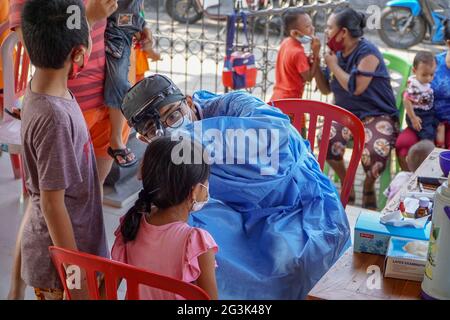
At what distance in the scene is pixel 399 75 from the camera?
4.10 metres

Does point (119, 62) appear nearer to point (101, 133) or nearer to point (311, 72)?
point (101, 133)

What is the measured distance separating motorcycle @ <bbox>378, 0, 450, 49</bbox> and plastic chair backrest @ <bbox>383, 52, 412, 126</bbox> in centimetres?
191

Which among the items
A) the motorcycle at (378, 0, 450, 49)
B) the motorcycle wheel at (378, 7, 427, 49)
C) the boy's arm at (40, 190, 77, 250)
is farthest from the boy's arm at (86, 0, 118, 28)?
the motorcycle wheel at (378, 7, 427, 49)

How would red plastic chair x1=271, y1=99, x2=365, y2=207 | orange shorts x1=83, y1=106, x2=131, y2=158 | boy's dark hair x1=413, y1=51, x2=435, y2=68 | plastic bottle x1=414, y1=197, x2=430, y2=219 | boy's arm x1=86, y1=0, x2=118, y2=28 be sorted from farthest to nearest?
1. boy's dark hair x1=413, y1=51, x2=435, y2=68
2. orange shorts x1=83, y1=106, x2=131, y2=158
3. red plastic chair x1=271, y1=99, x2=365, y2=207
4. boy's arm x1=86, y1=0, x2=118, y2=28
5. plastic bottle x1=414, y1=197, x2=430, y2=219

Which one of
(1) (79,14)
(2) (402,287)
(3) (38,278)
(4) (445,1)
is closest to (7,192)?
(3) (38,278)

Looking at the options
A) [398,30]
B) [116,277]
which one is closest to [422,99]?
[116,277]

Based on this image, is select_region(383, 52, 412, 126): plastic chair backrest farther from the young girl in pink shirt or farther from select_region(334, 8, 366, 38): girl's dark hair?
the young girl in pink shirt

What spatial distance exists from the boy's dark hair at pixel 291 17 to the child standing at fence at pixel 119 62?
1.23m

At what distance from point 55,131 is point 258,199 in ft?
1.95

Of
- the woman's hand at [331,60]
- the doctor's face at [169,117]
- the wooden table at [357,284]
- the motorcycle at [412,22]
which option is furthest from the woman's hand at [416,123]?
the motorcycle at [412,22]

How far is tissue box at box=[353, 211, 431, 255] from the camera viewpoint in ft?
5.84

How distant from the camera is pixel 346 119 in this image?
104 inches
